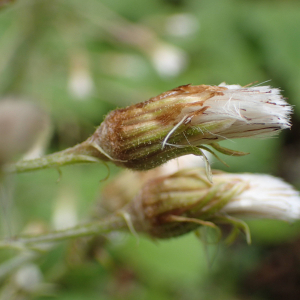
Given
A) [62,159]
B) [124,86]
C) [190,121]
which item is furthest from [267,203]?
[124,86]

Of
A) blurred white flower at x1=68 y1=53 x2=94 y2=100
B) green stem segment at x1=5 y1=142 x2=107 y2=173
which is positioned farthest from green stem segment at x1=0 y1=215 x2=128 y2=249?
blurred white flower at x1=68 y1=53 x2=94 y2=100

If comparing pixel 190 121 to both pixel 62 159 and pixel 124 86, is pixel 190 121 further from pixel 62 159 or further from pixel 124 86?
pixel 124 86

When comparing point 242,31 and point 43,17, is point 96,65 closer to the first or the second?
point 43,17

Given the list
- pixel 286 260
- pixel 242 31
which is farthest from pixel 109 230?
pixel 242 31

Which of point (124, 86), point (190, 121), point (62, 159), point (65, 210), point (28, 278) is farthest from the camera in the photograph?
point (124, 86)

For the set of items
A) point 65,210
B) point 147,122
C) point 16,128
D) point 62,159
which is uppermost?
point 16,128

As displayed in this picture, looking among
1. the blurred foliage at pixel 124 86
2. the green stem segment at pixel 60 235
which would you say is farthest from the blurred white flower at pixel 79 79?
the green stem segment at pixel 60 235
